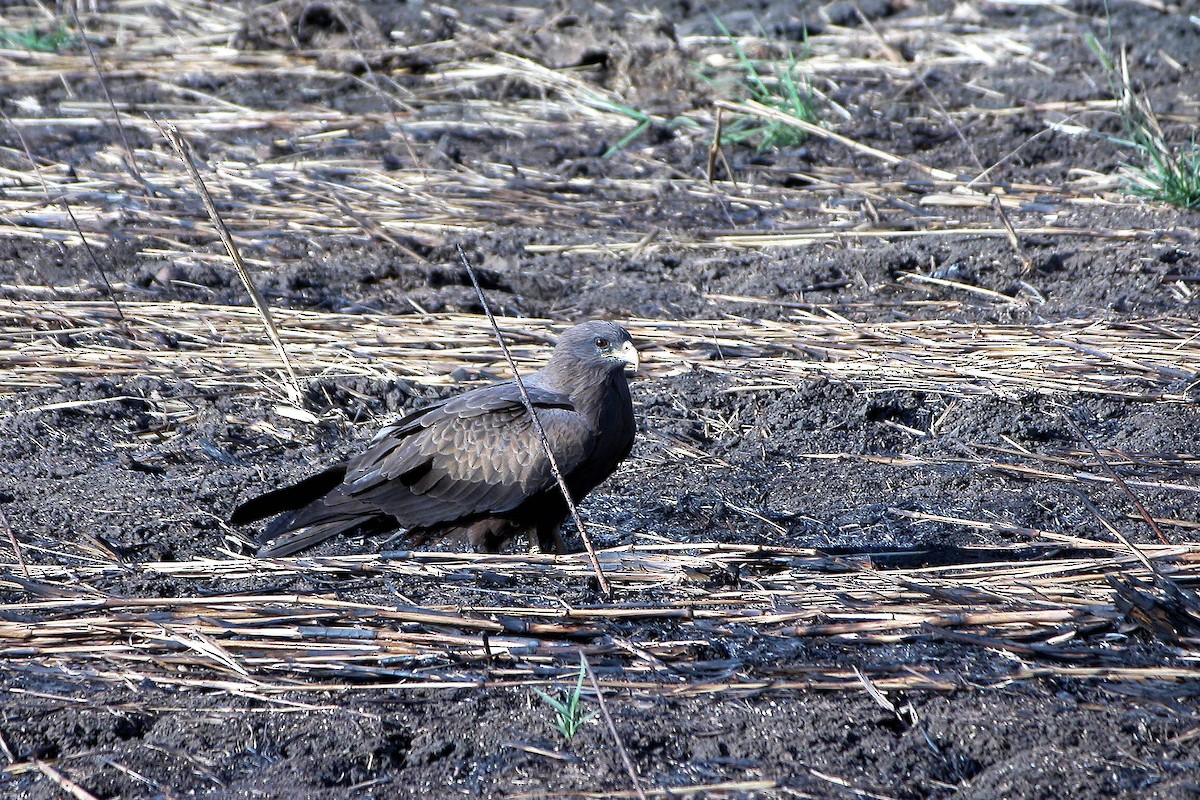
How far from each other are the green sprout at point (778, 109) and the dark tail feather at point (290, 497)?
4629 millimetres

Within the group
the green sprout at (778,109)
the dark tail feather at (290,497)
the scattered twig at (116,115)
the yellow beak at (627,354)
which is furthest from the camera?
the green sprout at (778,109)

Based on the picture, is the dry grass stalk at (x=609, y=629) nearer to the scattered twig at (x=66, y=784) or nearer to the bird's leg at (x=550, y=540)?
the scattered twig at (x=66, y=784)

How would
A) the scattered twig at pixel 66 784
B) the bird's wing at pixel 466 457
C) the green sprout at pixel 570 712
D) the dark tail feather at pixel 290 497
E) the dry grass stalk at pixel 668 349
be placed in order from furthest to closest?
the dry grass stalk at pixel 668 349, the bird's wing at pixel 466 457, the dark tail feather at pixel 290 497, the green sprout at pixel 570 712, the scattered twig at pixel 66 784

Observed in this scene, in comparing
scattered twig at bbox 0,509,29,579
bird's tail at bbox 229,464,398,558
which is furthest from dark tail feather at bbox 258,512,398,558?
scattered twig at bbox 0,509,29,579

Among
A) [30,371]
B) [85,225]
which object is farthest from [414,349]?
[85,225]

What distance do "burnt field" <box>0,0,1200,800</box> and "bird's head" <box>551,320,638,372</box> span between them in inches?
22.8

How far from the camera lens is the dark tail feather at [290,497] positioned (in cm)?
452

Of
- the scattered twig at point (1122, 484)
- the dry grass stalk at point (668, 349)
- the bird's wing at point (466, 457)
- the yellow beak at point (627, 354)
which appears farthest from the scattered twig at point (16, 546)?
the scattered twig at point (1122, 484)

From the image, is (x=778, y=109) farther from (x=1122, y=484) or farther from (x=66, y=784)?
(x=66, y=784)

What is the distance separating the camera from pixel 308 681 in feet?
11.4

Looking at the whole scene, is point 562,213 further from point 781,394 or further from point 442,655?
point 442,655

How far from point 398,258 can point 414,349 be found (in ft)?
3.88

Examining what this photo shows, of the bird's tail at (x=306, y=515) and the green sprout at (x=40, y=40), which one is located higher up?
the bird's tail at (x=306, y=515)

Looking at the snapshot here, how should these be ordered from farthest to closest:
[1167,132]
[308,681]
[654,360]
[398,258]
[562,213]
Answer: [1167,132] < [562,213] < [398,258] < [654,360] < [308,681]
